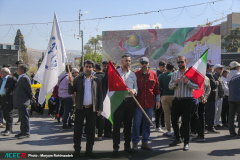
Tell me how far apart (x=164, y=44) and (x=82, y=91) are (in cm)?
3593

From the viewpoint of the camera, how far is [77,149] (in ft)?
18.8

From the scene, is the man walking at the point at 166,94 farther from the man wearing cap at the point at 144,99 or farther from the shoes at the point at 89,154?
the shoes at the point at 89,154

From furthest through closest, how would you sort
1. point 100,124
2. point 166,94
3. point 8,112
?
1. point 8,112
2. point 166,94
3. point 100,124

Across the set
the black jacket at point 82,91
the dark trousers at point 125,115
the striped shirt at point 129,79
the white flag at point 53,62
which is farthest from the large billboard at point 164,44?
the black jacket at point 82,91

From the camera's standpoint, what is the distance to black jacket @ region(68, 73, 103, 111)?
19.1ft

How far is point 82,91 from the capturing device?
5.81 m

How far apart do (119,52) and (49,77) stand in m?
35.2

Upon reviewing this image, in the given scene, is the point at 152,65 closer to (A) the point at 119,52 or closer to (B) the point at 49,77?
(A) the point at 119,52

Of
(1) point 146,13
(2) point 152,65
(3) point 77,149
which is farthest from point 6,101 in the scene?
(2) point 152,65

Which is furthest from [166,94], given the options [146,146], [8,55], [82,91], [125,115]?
[8,55]

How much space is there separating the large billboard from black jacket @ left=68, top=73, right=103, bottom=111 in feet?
111

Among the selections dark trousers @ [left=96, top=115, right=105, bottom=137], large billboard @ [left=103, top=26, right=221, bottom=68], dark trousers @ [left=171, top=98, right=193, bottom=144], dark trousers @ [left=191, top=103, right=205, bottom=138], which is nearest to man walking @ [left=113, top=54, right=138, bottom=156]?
dark trousers @ [left=171, top=98, right=193, bottom=144]

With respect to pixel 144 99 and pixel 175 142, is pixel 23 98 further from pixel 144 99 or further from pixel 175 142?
pixel 175 142

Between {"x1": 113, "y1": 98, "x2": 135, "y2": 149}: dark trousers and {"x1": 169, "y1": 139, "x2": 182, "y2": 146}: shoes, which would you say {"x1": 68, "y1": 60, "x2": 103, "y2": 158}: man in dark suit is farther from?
{"x1": 169, "y1": 139, "x2": 182, "y2": 146}: shoes
